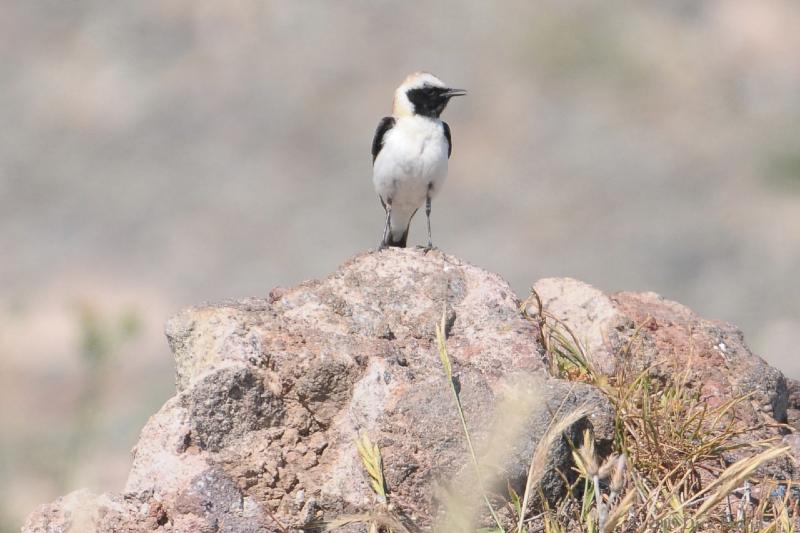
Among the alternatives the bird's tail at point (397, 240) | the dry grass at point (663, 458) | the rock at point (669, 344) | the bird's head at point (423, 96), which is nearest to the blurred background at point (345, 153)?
the bird's tail at point (397, 240)

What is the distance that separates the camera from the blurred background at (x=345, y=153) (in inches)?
963

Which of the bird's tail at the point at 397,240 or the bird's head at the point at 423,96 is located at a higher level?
the bird's head at the point at 423,96

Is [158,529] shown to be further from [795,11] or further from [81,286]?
[795,11]

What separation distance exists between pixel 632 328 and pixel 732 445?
102cm

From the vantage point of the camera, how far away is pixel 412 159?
936 centimetres

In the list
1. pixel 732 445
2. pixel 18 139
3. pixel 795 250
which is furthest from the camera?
pixel 18 139

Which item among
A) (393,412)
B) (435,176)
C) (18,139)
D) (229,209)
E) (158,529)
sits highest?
(18,139)

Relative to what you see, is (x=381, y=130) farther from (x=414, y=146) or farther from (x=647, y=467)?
(x=647, y=467)

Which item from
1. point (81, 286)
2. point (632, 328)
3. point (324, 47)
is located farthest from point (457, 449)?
point (324, 47)

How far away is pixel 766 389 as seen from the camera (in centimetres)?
608

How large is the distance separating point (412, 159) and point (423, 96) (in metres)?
0.53

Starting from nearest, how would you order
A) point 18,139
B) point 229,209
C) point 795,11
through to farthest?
point 229,209 → point 18,139 → point 795,11

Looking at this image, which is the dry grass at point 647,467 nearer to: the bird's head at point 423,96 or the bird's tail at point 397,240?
the bird's head at point 423,96

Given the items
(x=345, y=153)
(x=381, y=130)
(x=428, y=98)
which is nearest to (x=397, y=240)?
(x=381, y=130)
